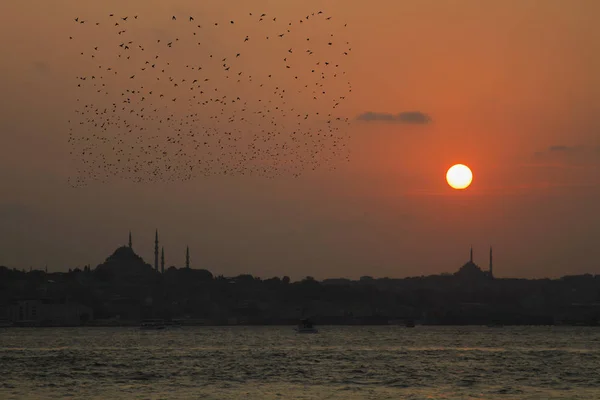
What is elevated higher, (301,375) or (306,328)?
(306,328)

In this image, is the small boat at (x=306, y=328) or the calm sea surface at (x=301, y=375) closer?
the calm sea surface at (x=301, y=375)

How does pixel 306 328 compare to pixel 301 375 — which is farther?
pixel 306 328

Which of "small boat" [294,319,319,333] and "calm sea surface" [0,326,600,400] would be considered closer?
"calm sea surface" [0,326,600,400]

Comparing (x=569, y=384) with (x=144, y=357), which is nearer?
(x=569, y=384)

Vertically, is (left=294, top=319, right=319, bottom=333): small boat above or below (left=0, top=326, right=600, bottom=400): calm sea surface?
above

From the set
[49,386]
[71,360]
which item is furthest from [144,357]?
[49,386]

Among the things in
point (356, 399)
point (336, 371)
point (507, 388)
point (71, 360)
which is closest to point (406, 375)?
point (336, 371)

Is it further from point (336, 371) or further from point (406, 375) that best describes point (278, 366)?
point (406, 375)

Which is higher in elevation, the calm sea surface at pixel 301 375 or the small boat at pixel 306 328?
the small boat at pixel 306 328

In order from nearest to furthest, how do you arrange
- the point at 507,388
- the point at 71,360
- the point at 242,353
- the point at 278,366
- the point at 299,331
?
the point at 507,388 < the point at 278,366 < the point at 71,360 < the point at 242,353 < the point at 299,331

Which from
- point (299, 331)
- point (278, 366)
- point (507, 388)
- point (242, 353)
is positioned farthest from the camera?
point (299, 331)
